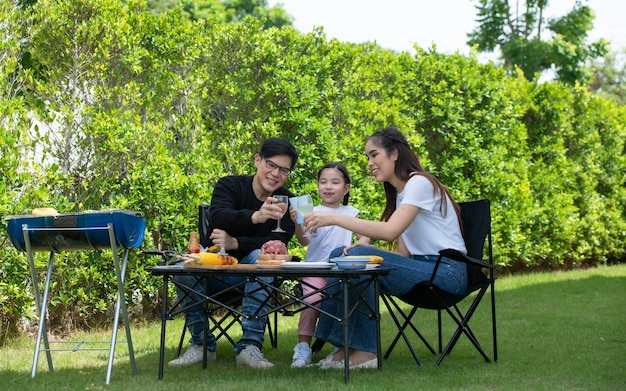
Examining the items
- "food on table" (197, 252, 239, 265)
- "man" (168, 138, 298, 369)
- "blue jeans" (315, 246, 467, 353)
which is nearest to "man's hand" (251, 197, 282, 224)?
"man" (168, 138, 298, 369)

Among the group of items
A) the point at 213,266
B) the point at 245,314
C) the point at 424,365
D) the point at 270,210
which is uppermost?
the point at 270,210

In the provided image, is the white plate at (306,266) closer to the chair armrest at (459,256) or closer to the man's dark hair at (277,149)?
the chair armrest at (459,256)

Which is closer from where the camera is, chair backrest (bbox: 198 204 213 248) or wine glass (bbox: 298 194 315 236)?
wine glass (bbox: 298 194 315 236)

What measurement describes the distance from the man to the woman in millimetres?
348

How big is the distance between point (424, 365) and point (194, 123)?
2.87m

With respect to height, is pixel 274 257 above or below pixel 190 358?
above

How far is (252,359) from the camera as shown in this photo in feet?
13.4

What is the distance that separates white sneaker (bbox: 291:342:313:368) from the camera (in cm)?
418

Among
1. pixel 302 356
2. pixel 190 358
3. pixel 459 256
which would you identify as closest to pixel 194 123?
pixel 190 358

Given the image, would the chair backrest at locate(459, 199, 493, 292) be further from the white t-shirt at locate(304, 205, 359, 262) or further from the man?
the man

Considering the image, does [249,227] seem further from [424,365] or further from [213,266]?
[424,365]

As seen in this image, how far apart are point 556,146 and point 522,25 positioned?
15.5 meters

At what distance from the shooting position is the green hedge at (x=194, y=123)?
17.1 feet

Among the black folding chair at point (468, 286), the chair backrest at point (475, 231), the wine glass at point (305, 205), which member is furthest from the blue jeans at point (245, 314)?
the chair backrest at point (475, 231)
